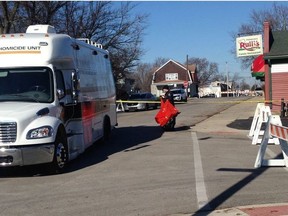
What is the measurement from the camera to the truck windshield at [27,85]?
9805 millimetres

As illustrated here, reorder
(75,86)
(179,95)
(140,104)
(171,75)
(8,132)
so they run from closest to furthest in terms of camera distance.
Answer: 1. (8,132)
2. (75,86)
3. (140,104)
4. (179,95)
5. (171,75)

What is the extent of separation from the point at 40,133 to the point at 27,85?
146cm

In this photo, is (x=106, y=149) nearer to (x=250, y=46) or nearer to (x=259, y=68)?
(x=259, y=68)

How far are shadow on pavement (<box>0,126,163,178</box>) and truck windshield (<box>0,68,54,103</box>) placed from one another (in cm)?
150

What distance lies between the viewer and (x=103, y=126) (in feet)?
46.7

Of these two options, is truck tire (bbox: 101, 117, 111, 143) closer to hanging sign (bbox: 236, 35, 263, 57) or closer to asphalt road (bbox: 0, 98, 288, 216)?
asphalt road (bbox: 0, 98, 288, 216)

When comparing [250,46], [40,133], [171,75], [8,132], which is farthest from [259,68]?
[171,75]

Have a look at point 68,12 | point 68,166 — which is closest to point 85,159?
point 68,166

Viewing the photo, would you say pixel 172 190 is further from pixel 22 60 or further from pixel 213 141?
pixel 213 141

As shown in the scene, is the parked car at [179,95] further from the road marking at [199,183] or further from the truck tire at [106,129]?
the road marking at [199,183]

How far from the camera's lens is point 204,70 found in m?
142

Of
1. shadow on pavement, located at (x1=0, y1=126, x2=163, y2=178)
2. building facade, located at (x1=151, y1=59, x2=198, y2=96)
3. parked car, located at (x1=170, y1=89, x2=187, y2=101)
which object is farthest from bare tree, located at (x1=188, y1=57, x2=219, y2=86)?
shadow on pavement, located at (x1=0, y1=126, x2=163, y2=178)

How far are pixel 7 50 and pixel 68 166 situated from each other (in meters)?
2.88

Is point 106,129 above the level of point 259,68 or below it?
below
